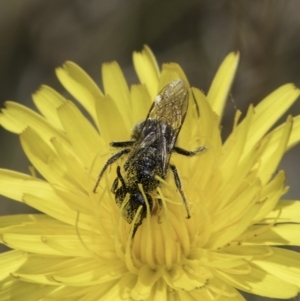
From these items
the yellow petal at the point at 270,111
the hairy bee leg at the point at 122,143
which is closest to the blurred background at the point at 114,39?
the yellow petal at the point at 270,111

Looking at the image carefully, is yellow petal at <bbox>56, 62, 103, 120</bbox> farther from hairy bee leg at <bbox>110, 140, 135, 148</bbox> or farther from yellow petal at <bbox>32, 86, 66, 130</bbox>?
hairy bee leg at <bbox>110, 140, 135, 148</bbox>

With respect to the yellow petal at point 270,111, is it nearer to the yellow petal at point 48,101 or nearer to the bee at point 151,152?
the bee at point 151,152

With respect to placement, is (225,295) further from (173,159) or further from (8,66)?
(8,66)

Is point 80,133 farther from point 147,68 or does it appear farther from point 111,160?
point 147,68

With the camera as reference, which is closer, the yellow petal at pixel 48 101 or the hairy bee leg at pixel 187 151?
the hairy bee leg at pixel 187 151

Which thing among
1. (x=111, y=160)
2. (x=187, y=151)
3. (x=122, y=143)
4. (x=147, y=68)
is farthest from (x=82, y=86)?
(x=187, y=151)

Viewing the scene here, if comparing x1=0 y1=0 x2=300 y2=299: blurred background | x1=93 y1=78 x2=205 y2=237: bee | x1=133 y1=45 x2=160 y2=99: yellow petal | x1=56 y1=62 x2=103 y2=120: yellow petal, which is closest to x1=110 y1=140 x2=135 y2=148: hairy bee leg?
x1=93 y1=78 x2=205 y2=237: bee
